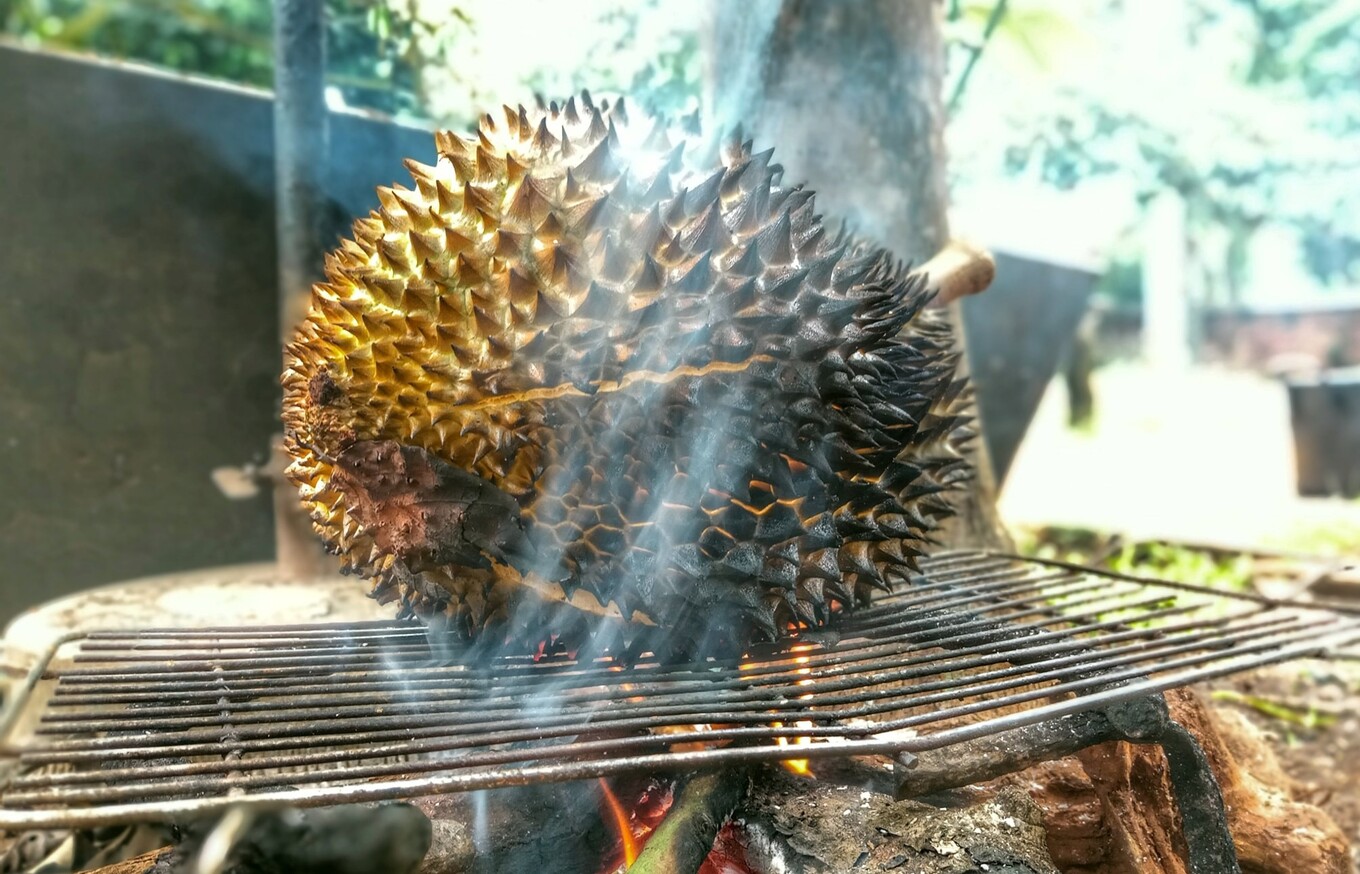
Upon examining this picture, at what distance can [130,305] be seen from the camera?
318cm

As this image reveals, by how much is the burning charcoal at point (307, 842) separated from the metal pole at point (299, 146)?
6.66 ft

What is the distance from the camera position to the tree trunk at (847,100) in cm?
293

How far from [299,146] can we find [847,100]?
5.86ft

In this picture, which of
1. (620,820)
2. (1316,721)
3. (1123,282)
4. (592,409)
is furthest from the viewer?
(1123,282)

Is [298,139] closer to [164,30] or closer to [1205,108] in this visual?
[164,30]

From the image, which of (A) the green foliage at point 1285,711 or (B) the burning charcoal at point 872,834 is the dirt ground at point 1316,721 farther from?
(B) the burning charcoal at point 872,834

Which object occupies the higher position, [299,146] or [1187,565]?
[299,146]

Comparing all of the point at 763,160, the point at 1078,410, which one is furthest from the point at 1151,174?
the point at 763,160

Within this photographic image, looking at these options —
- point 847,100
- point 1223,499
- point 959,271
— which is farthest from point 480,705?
point 1223,499

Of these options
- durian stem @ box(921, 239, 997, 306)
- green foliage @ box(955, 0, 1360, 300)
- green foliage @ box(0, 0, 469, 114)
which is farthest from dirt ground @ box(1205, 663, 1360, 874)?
green foliage @ box(0, 0, 469, 114)

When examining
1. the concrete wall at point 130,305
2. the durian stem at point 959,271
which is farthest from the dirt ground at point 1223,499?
the concrete wall at point 130,305

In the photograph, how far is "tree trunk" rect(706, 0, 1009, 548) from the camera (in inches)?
115

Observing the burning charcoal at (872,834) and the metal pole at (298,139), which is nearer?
the burning charcoal at (872,834)

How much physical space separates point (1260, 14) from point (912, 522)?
8.35 metres
